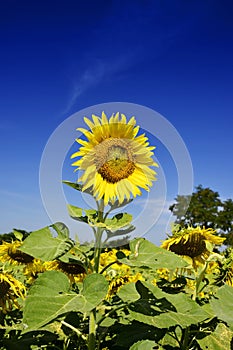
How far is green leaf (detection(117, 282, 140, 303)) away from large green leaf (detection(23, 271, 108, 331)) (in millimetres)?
241

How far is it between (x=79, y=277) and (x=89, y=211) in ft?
4.38

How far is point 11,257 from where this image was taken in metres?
3.16

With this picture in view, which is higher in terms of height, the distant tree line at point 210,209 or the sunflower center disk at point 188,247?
the distant tree line at point 210,209

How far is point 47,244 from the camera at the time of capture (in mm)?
1747

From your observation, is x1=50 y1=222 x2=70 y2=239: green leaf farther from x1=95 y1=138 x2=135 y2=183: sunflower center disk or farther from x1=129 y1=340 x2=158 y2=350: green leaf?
x1=129 y1=340 x2=158 y2=350: green leaf

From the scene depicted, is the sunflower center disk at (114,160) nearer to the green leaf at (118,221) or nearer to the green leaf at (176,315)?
the green leaf at (118,221)

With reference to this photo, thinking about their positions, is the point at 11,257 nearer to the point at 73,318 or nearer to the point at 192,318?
the point at 73,318

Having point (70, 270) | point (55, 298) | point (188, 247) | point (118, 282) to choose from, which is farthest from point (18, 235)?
point (55, 298)

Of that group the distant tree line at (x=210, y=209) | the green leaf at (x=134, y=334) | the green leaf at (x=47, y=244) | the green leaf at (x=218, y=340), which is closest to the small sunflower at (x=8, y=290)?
the green leaf at (x=47, y=244)

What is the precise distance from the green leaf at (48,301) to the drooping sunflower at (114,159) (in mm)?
379

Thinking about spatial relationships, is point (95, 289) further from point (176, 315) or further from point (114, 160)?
point (114, 160)

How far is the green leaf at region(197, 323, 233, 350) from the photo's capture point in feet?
6.69

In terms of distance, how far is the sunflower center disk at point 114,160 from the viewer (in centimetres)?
182

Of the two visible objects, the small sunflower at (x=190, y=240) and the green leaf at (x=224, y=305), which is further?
the small sunflower at (x=190, y=240)
